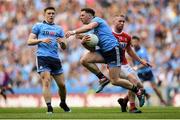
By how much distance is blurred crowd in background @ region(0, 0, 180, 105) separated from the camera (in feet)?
76.3

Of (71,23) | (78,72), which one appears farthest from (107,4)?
(78,72)

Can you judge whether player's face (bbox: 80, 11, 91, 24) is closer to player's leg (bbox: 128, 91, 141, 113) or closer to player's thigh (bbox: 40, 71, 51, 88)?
player's thigh (bbox: 40, 71, 51, 88)

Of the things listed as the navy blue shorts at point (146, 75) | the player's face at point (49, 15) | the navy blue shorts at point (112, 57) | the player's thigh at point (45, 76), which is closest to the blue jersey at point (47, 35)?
the player's face at point (49, 15)

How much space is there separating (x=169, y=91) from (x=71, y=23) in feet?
17.1

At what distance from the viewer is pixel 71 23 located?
2547 centimetres

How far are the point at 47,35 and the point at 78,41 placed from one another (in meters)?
11.0

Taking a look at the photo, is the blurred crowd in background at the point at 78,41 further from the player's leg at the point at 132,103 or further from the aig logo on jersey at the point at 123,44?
the aig logo on jersey at the point at 123,44

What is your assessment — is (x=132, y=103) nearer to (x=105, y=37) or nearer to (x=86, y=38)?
(x=105, y=37)

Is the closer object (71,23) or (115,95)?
(115,95)

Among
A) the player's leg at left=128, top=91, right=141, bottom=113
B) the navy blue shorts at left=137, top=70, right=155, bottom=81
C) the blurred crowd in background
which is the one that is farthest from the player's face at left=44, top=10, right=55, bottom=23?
the blurred crowd in background

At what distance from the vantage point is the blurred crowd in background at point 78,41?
23.2 meters

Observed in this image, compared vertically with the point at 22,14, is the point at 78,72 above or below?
below

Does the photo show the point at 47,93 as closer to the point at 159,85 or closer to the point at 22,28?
the point at 159,85

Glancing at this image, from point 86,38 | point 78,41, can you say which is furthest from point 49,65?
point 78,41
